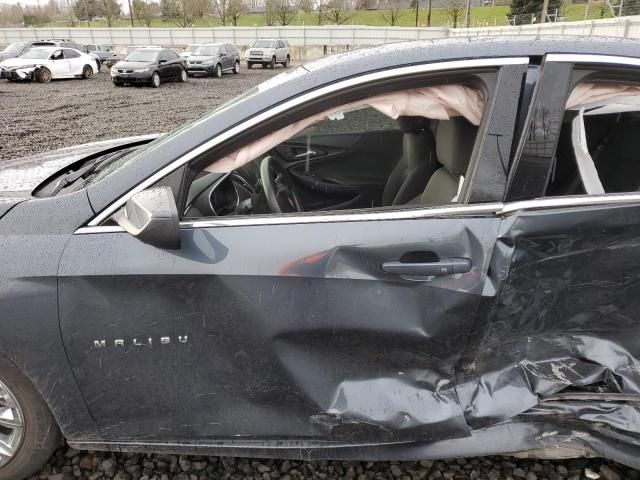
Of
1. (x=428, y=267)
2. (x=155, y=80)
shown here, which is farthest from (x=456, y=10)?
(x=428, y=267)

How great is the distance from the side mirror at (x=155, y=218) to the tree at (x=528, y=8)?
49082 mm

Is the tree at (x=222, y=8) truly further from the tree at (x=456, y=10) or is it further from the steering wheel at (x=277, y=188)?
the steering wheel at (x=277, y=188)

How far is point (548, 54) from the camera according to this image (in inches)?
63.1

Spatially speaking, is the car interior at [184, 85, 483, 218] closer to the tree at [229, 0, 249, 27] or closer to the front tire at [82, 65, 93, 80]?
the front tire at [82, 65, 93, 80]

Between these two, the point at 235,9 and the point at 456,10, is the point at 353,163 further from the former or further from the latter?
the point at 235,9

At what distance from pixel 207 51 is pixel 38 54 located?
763cm

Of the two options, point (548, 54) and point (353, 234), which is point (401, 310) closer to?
point (353, 234)

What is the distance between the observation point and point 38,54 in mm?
19859

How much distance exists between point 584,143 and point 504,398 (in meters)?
1.01

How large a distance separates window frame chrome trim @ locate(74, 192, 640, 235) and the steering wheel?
0.36 metres

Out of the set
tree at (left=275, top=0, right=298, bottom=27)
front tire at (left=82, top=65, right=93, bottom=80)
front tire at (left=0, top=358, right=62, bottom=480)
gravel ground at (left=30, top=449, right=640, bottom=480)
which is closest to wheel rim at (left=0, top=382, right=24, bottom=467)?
front tire at (left=0, top=358, right=62, bottom=480)

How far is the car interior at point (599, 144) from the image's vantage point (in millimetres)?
1727

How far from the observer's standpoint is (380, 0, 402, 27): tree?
62975 mm

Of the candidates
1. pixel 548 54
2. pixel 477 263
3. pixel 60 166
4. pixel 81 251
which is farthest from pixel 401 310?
pixel 60 166
